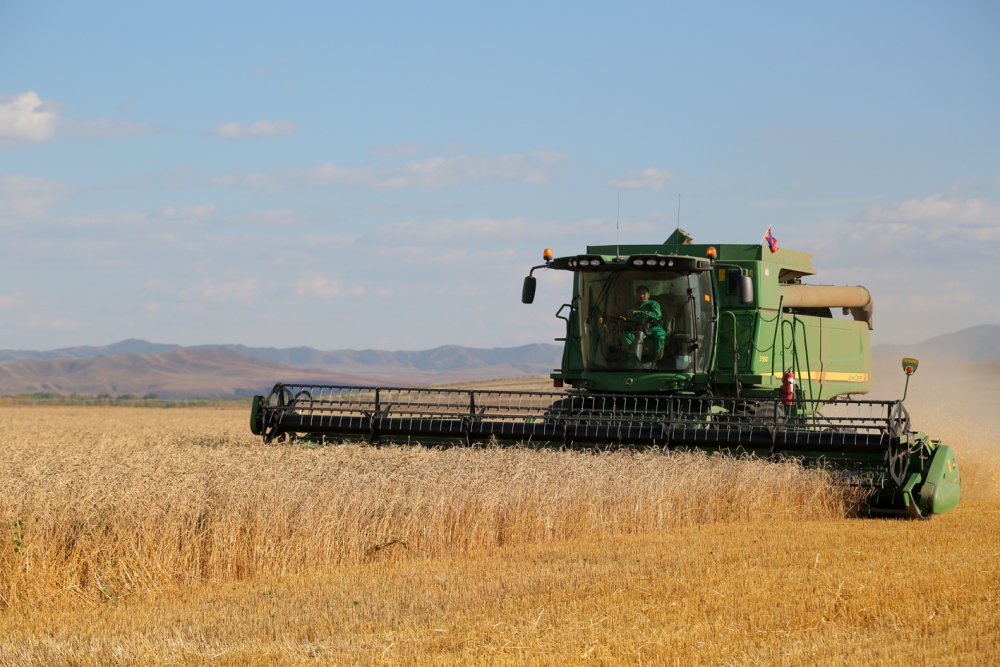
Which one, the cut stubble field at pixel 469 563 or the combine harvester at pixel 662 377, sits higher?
the combine harvester at pixel 662 377

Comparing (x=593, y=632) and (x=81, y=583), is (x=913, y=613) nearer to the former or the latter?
(x=593, y=632)

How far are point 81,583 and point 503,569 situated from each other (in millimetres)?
2259

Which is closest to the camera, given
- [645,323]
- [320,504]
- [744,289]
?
[320,504]

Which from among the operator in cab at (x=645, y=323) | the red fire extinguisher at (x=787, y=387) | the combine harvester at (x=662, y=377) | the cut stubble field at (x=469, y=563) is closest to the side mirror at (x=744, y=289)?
the combine harvester at (x=662, y=377)

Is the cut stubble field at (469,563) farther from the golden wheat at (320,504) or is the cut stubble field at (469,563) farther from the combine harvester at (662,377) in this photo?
the combine harvester at (662,377)

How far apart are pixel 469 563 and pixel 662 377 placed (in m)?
4.77

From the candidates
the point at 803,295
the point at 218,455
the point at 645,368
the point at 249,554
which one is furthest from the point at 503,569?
the point at 803,295

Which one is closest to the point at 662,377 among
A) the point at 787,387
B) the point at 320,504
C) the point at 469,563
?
the point at 787,387

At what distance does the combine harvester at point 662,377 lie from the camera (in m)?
10.6

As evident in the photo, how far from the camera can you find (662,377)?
11.5 m

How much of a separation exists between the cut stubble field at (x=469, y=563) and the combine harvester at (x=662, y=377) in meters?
0.85

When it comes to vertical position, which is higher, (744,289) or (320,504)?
(744,289)

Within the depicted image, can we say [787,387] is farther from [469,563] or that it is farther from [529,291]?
[469,563]

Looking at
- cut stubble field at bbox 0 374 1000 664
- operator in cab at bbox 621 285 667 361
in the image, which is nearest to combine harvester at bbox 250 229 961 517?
operator in cab at bbox 621 285 667 361
